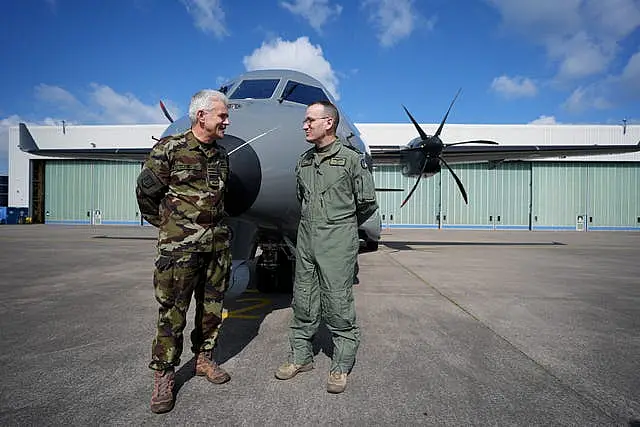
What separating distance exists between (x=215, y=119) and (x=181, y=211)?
2.55 feet

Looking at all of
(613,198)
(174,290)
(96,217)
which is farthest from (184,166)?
(613,198)

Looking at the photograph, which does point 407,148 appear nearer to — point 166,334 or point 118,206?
point 166,334

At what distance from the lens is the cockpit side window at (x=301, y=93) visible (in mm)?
5379

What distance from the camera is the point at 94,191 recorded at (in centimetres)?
3709

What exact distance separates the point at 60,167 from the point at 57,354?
40.3 metres

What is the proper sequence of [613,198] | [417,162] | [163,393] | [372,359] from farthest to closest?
[613,198] < [417,162] < [372,359] < [163,393]

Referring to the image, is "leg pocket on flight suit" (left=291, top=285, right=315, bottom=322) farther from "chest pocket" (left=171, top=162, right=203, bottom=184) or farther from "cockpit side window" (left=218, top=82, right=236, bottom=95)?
"cockpit side window" (left=218, top=82, right=236, bottom=95)

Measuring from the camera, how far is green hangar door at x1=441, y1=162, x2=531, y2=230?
35000 mm

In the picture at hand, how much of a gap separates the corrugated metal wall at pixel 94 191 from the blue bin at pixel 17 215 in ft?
10.4

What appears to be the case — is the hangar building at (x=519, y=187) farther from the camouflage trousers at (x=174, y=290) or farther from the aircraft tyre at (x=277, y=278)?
the camouflage trousers at (x=174, y=290)

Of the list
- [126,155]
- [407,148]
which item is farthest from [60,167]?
[407,148]

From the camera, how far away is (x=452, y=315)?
19.2 feet

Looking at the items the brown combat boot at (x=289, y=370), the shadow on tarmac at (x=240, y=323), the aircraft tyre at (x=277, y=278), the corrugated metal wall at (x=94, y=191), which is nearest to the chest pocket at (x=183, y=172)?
the shadow on tarmac at (x=240, y=323)

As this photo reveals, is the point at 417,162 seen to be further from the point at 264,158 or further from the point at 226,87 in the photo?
the point at 264,158
